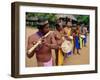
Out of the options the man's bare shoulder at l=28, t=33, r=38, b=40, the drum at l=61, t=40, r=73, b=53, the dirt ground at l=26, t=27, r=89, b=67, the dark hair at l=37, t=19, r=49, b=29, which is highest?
the dark hair at l=37, t=19, r=49, b=29

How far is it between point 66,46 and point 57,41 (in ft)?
0.29

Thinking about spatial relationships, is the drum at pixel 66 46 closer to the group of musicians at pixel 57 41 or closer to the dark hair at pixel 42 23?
the group of musicians at pixel 57 41

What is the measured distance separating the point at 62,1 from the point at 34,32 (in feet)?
1.12

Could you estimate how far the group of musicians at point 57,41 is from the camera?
179cm

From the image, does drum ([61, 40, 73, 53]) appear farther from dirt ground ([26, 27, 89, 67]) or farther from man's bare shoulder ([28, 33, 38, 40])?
man's bare shoulder ([28, 33, 38, 40])

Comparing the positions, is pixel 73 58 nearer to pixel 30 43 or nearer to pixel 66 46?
pixel 66 46

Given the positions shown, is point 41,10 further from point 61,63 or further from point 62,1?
point 61,63

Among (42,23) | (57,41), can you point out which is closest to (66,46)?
(57,41)

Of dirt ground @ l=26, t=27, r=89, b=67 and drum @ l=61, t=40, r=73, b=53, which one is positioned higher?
drum @ l=61, t=40, r=73, b=53

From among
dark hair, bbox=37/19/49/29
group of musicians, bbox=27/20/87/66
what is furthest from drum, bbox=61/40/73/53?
dark hair, bbox=37/19/49/29

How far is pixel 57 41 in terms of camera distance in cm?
186

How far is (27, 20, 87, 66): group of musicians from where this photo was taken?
5.88ft

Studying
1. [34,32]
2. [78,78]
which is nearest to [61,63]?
[78,78]

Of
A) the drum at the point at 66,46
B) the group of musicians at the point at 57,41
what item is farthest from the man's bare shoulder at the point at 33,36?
the drum at the point at 66,46
